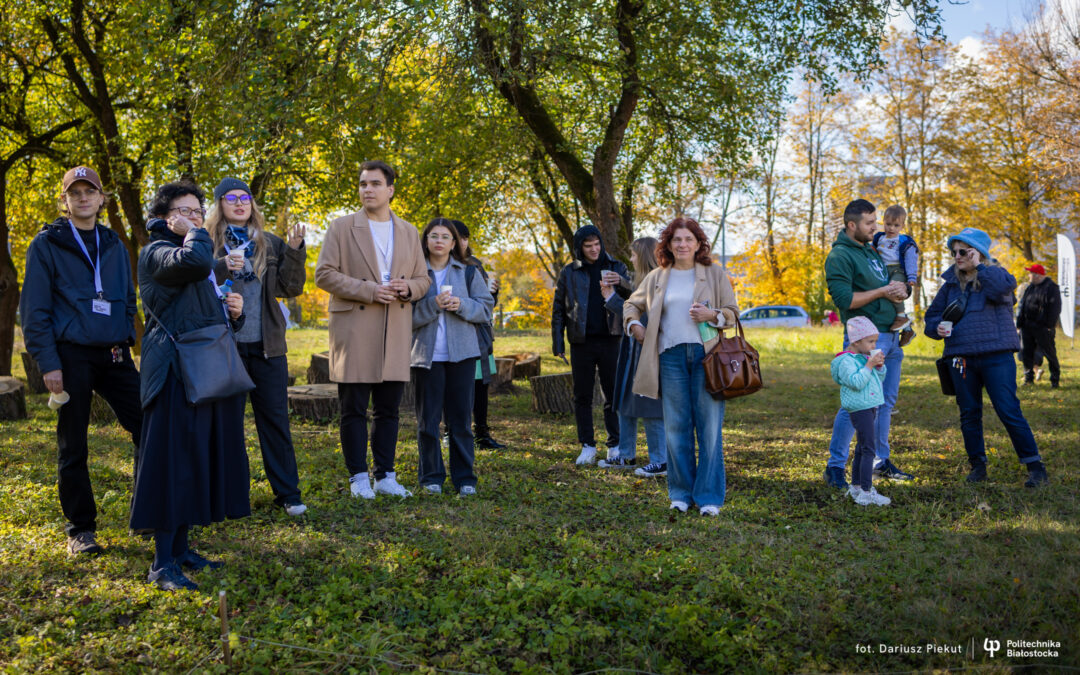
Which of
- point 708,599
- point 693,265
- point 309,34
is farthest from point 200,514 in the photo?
point 309,34

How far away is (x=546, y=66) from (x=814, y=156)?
81.9ft

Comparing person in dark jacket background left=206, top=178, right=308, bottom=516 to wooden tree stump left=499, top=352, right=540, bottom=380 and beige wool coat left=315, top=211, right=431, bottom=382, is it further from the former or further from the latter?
wooden tree stump left=499, top=352, right=540, bottom=380

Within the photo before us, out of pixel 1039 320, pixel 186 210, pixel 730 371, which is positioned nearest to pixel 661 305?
pixel 730 371

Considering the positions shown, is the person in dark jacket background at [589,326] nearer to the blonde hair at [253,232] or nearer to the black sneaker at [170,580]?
the blonde hair at [253,232]

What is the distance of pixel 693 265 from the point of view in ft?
18.1

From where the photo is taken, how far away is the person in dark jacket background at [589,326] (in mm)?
7352

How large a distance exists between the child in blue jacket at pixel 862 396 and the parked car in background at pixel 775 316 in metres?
27.8

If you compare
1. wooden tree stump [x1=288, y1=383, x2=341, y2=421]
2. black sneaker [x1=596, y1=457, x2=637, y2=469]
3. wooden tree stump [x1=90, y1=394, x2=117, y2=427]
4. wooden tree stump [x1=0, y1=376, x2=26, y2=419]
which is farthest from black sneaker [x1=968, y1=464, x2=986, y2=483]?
wooden tree stump [x1=0, y1=376, x2=26, y2=419]

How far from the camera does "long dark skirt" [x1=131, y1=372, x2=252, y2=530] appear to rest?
151 inches

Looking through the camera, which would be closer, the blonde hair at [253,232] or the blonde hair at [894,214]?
the blonde hair at [253,232]

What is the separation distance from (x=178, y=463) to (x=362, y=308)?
190 cm

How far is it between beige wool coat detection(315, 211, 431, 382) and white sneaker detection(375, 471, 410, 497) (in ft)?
2.45

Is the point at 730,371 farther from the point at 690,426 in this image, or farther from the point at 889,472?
the point at 889,472

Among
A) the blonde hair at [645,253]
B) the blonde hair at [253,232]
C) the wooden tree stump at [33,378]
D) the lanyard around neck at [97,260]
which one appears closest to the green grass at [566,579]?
the lanyard around neck at [97,260]
